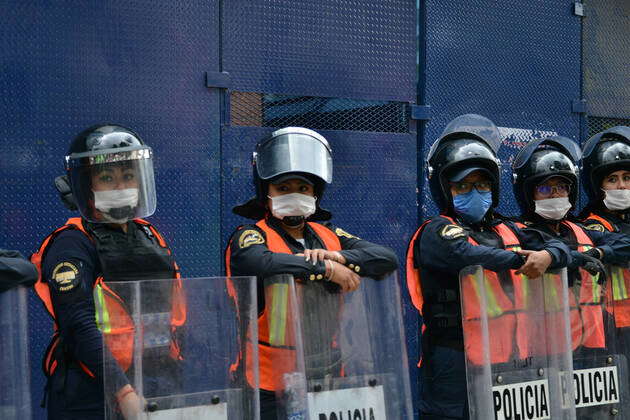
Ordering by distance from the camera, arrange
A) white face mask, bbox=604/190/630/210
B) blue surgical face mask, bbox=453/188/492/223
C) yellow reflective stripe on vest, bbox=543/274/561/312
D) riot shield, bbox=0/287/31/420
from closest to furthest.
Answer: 1. riot shield, bbox=0/287/31/420
2. yellow reflective stripe on vest, bbox=543/274/561/312
3. blue surgical face mask, bbox=453/188/492/223
4. white face mask, bbox=604/190/630/210

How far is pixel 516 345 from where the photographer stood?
15.6 feet

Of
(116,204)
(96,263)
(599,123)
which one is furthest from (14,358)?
(599,123)

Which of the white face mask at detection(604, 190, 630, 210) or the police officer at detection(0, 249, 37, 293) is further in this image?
the white face mask at detection(604, 190, 630, 210)

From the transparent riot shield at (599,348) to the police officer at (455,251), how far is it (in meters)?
0.40

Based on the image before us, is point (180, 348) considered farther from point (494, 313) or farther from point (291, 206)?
point (494, 313)

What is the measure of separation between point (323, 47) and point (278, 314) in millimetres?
2843

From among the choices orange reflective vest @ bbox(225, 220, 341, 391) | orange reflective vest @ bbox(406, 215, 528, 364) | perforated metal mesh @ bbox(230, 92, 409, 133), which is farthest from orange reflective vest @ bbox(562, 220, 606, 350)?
perforated metal mesh @ bbox(230, 92, 409, 133)

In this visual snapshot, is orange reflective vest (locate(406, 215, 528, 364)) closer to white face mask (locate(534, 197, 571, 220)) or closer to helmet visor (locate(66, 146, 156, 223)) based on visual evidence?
white face mask (locate(534, 197, 571, 220))

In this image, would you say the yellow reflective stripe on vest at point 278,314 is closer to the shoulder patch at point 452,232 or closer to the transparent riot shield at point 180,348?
the transparent riot shield at point 180,348

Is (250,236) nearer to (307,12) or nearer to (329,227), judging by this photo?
(329,227)

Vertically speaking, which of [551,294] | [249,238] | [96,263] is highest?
[249,238]

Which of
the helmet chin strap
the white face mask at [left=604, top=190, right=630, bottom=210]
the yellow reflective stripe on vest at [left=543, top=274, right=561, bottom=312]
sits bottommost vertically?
the yellow reflective stripe on vest at [left=543, top=274, right=561, bottom=312]

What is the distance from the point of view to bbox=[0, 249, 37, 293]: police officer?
365 centimetres

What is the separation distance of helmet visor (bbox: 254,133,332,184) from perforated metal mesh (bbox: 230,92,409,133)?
1.45 m
